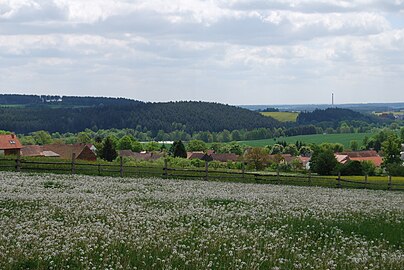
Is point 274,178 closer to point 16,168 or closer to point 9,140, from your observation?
point 16,168

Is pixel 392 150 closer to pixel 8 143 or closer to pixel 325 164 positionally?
pixel 325 164

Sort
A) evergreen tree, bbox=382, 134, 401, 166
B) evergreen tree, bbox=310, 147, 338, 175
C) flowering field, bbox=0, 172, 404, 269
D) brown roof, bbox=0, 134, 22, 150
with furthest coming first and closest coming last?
evergreen tree, bbox=382, 134, 401, 166 < brown roof, bbox=0, 134, 22, 150 < evergreen tree, bbox=310, 147, 338, 175 < flowering field, bbox=0, 172, 404, 269

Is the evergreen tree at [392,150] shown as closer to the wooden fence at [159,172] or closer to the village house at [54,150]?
the village house at [54,150]

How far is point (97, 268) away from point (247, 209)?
39.8 feet

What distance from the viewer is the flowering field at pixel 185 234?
42.7 ft

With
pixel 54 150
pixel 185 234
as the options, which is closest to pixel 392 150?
pixel 54 150

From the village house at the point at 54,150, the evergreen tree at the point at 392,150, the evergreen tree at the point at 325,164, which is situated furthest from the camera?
the evergreen tree at the point at 392,150

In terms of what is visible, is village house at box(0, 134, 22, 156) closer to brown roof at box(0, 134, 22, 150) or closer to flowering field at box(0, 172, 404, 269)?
brown roof at box(0, 134, 22, 150)

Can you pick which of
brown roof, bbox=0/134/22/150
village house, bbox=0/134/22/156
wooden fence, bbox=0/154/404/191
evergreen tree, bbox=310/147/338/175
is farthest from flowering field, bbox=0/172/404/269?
brown roof, bbox=0/134/22/150

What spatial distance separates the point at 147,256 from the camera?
13305 millimetres

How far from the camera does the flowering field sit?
1302 centimetres

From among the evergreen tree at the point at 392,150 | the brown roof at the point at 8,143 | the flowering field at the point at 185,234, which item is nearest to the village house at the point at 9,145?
the brown roof at the point at 8,143

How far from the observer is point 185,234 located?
639 inches

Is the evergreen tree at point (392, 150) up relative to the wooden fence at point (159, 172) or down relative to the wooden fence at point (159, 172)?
down
